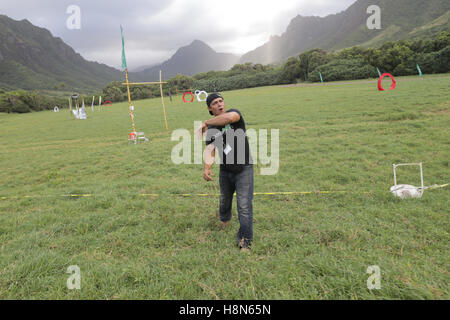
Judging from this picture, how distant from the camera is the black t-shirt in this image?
3.08 meters

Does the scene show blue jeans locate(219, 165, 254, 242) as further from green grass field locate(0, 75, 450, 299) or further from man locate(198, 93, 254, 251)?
green grass field locate(0, 75, 450, 299)

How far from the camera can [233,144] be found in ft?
10.2

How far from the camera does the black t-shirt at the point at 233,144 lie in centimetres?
308

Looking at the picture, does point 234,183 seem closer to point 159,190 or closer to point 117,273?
point 117,273

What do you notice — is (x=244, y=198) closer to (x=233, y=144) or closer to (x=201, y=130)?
(x=233, y=144)

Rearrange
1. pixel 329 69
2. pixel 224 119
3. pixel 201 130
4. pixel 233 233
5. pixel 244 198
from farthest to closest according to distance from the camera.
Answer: pixel 329 69 → pixel 233 233 → pixel 244 198 → pixel 201 130 → pixel 224 119

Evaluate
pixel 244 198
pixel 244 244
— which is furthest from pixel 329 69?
pixel 244 244

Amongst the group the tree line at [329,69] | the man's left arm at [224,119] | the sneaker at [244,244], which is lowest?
the sneaker at [244,244]

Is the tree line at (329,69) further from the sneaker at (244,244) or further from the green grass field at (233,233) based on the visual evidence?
the sneaker at (244,244)

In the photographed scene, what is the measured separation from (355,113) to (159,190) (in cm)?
1258

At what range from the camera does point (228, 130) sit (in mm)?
3096

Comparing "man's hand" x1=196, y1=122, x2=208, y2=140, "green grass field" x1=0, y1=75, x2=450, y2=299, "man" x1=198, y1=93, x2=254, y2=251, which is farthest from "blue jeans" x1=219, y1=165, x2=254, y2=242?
"man's hand" x1=196, y1=122, x2=208, y2=140

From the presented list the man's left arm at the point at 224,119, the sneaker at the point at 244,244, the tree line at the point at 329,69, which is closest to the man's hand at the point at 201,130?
the man's left arm at the point at 224,119
